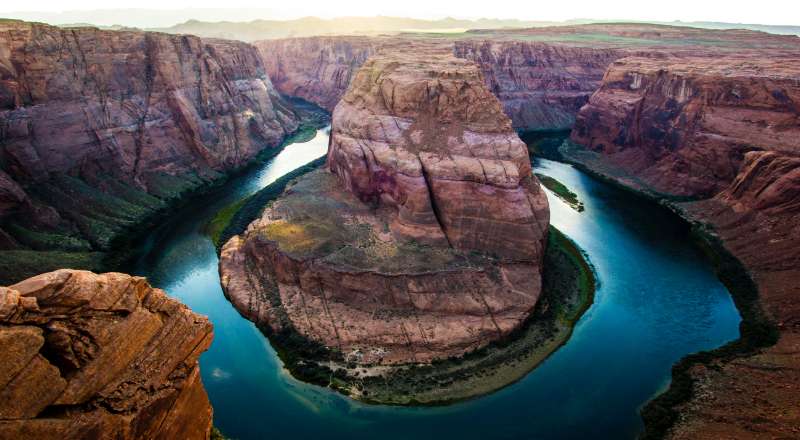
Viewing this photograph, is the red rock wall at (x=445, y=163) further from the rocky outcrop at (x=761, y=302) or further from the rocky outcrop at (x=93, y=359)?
the rocky outcrop at (x=93, y=359)

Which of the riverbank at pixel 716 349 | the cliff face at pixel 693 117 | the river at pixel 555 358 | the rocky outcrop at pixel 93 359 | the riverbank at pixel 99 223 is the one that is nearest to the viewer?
the rocky outcrop at pixel 93 359

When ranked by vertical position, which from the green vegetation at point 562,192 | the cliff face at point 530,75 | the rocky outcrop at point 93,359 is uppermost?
the cliff face at point 530,75

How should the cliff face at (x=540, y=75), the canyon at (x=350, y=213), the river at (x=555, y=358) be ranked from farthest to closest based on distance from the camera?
the cliff face at (x=540, y=75) < the river at (x=555, y=358) < the canyon at (x=350, y=213)

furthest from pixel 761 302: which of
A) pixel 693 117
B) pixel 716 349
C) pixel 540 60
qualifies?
pixel 540 60

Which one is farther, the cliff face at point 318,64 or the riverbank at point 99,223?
the cliff face at point 318,64

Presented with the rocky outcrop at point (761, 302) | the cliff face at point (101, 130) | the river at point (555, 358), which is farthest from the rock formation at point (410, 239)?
the cliff face at point (101, 130)

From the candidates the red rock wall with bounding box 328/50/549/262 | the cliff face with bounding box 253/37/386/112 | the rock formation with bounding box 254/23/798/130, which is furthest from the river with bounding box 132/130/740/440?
the cliff face with bounding box 253/37/386/112

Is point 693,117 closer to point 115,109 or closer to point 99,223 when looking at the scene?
point 99,223
